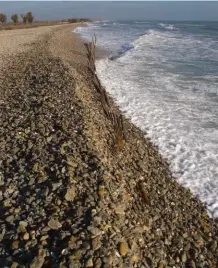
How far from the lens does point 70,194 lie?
460 cm

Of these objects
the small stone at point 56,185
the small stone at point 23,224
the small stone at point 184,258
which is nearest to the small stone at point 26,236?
the small stone at point 23,224

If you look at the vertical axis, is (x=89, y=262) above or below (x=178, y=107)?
above

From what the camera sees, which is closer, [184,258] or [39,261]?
[39,261]

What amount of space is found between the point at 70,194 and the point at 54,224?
0.64m

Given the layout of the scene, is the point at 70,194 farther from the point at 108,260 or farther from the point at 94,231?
the point at 108,260

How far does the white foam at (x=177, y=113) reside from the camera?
6.46 meters

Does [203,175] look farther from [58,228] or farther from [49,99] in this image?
[49,99]

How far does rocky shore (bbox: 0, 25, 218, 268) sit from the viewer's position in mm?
3764

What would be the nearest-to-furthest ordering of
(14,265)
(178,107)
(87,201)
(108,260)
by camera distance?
(14,265), (108,260), (87,201), (178,107)

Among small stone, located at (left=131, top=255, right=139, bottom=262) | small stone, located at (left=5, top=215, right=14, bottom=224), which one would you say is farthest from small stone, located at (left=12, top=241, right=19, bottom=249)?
small stone, located at (left=131, top=255, right=139, bottom=262)

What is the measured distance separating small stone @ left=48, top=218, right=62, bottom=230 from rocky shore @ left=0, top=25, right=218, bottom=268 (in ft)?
0.04

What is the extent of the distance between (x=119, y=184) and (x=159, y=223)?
0.88 metres

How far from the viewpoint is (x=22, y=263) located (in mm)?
3521

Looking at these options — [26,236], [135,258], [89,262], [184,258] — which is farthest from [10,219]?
[184,258]
